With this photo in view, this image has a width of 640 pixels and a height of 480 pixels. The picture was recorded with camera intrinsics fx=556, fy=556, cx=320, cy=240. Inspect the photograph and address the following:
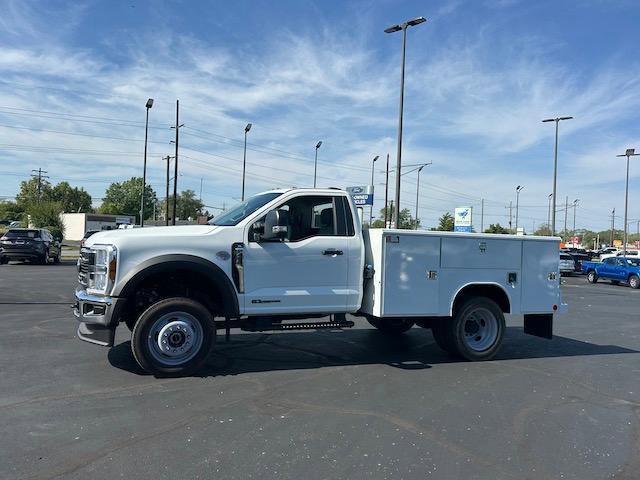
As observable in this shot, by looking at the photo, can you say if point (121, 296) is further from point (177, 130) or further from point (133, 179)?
point (133, 179)

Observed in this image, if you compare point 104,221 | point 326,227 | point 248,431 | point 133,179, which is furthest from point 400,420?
point 133,179

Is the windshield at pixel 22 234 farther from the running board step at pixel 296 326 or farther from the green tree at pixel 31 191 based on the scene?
the green tree at pixel 31 191

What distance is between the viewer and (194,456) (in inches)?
165

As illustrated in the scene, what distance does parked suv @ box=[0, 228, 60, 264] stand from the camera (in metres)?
23.9

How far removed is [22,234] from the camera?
24.6 m

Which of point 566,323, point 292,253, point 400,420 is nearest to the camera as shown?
point 400,420

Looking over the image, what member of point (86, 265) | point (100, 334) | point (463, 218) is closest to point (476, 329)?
point (100, 334)

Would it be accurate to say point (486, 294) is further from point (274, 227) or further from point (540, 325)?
point (274, 227)

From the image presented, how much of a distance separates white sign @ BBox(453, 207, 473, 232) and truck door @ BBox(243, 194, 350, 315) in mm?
40398

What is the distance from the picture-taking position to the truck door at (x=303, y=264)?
22.3ft

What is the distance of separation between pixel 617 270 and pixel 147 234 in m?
28.6

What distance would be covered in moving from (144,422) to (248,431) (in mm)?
951

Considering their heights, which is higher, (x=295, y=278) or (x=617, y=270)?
(x=295, y=278)

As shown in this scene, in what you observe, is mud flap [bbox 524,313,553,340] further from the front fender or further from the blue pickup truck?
the blue pickup truck
